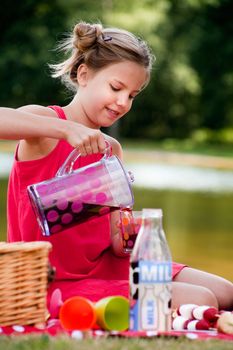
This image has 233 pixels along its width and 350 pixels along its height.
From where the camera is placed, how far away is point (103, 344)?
2668mm

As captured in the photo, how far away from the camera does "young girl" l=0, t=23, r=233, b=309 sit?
3587 mm

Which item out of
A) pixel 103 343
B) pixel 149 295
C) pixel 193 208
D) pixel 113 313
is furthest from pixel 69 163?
pixel 193 208

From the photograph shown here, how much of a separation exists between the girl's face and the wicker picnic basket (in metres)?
0.84

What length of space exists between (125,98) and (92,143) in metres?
0.49

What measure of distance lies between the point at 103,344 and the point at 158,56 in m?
31.0

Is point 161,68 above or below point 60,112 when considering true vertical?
above

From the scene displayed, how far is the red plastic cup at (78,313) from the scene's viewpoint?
2.96m

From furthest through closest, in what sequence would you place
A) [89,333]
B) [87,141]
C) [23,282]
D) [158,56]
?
[158,56], [87,141], [23,282], [89,333]

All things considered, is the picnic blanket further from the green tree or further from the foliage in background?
the green tree

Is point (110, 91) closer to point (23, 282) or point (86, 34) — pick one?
point (86, 34)

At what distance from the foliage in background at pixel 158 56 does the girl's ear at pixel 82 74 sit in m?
25.9

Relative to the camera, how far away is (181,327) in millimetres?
3281

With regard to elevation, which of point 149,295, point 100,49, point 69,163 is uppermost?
point 100,49

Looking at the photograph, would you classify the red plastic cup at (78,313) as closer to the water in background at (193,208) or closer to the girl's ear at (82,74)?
the girl's ear at (82,74)
